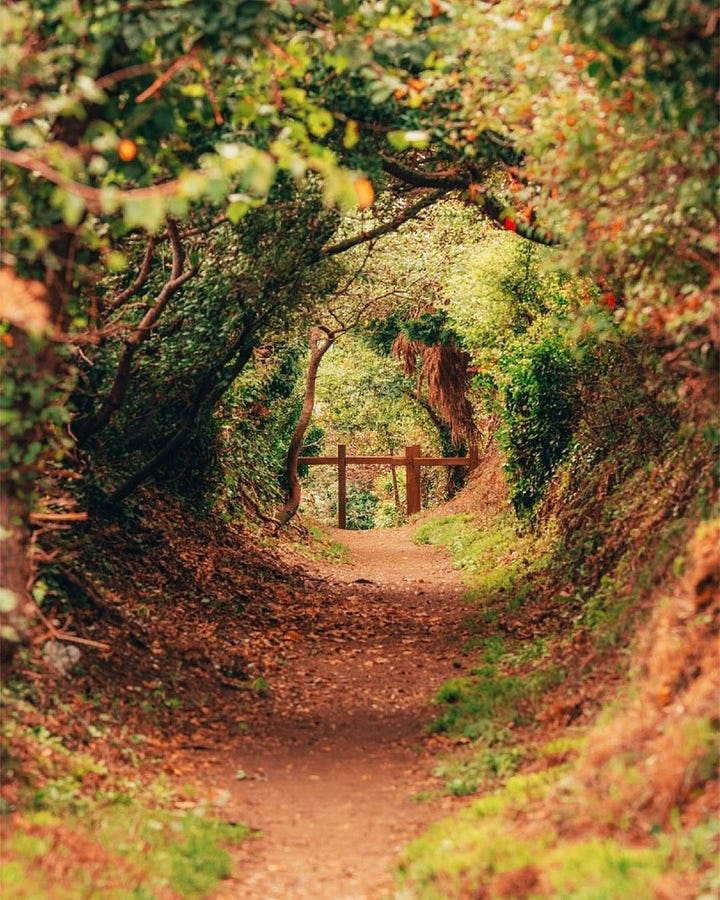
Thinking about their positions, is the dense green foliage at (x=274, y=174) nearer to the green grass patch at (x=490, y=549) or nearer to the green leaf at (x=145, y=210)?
the green leaf at (x=145, y=210)

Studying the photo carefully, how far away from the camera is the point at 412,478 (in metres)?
30.1

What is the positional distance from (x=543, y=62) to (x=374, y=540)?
19.6 meters

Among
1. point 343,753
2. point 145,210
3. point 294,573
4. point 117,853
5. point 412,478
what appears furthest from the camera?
point 412,478

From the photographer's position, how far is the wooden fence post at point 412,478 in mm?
30031

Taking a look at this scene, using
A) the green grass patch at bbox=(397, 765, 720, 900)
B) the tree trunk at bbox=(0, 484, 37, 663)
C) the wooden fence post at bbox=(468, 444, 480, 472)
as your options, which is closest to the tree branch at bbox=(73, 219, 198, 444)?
the tree trunk at bbox=(0, 484, 37, 663)

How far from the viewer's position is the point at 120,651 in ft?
32.8

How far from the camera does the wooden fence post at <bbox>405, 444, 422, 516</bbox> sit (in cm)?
3003

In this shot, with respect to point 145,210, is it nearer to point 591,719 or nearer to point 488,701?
point 591,719

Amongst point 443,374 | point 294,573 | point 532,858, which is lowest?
point 532,858

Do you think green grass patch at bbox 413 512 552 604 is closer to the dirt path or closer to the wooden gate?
the dirt path

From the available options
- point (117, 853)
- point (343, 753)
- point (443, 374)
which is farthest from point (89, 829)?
point (443, 374)

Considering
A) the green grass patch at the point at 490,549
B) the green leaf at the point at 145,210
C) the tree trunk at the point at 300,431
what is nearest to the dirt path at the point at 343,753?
the green grass patch at the point at 490,549

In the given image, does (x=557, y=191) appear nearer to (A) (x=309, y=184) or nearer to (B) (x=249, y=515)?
(A) (x=309, y=184)

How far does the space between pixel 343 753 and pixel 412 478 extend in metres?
21.2
